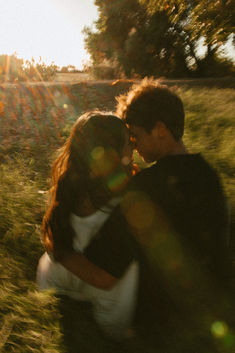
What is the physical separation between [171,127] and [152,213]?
1.97 ft

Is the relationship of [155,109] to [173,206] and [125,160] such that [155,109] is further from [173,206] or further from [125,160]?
[173,206]

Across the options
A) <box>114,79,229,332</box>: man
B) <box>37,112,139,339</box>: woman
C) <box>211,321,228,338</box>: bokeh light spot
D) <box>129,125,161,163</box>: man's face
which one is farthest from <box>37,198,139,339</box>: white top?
<box>211,321,228,338</box>: bokeh light spot

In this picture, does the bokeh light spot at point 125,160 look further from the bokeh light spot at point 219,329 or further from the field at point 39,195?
the bokeh light spot at point 219,329

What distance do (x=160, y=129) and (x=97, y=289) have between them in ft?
3.94

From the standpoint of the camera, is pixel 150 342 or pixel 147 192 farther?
pixel 150 342

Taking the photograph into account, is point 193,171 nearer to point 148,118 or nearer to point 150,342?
point 148,118

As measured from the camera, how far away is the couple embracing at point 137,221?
1726 millimetres

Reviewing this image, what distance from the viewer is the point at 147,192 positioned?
5.55ft

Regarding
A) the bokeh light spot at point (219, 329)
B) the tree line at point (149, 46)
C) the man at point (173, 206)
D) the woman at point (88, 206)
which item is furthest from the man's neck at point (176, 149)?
the tree line at point (149, 46)

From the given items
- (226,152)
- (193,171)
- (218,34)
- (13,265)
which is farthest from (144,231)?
(218,34)

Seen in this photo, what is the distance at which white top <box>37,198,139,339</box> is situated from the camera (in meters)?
1.88

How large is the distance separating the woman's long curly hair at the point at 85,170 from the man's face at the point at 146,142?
0.08 m

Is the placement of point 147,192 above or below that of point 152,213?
above

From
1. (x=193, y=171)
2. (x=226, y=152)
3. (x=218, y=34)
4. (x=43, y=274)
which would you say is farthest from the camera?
(x=218, y=34)
